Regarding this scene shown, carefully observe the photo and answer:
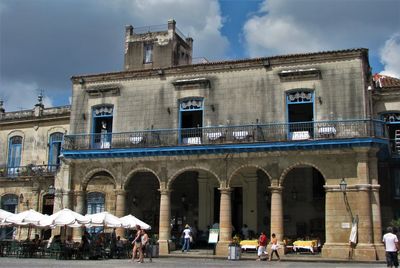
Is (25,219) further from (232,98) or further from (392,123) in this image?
(392,123)

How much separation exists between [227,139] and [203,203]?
4.52 meters

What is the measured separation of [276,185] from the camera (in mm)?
23406

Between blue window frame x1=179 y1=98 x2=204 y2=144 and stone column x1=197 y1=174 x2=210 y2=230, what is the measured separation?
8.91 ft

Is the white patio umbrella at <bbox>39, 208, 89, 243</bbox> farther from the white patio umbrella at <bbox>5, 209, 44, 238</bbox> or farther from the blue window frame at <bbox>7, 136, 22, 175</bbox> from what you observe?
the blue window frame at <bbox>7, 136, 22, 175</bbox>

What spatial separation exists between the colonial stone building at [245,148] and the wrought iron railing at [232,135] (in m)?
0.05

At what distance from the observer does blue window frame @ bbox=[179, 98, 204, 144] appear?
25578 millimetres

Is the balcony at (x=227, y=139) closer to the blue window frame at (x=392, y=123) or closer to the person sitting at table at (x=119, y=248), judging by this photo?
the blue window frame at (x=392, y=123)

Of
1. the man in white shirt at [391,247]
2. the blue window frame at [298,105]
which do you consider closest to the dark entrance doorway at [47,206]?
the blue window frame at [298,105]

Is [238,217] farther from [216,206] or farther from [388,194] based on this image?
[388,194]

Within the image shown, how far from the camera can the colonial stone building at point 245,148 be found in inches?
890

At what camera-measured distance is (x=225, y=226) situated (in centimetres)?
2381

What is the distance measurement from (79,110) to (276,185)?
11.5 metres

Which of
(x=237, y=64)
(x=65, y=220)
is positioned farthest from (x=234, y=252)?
(x=237, y=64)

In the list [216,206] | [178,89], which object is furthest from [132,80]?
[216,206]
